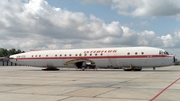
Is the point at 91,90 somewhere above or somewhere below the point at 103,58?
below

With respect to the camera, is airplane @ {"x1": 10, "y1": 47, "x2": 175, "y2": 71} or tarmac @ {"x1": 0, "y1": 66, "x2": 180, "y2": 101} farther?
airplane @ {"x1": 10, "y1": 47, "x2": 175, "y2": 71}

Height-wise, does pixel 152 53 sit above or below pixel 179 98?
above

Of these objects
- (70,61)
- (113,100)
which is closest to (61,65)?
(70,61)

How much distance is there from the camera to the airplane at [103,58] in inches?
1442

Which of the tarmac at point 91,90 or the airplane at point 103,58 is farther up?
the airplane at point 103,58

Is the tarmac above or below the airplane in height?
below

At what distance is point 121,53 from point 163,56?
21.2 feet

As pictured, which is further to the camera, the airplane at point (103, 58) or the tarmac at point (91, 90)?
the airplane at point (103, 58)

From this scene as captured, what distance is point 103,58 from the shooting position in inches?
1566

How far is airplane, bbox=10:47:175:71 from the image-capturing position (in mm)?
36625

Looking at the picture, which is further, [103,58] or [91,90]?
[103,58]

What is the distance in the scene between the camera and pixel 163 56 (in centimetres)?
3619

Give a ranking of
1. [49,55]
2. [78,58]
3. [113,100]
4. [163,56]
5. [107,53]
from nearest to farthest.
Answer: [113,100]
[163,56]
[107,53]
[78,58]
[49,55]

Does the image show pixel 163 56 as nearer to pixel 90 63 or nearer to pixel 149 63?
pixel 149 63
